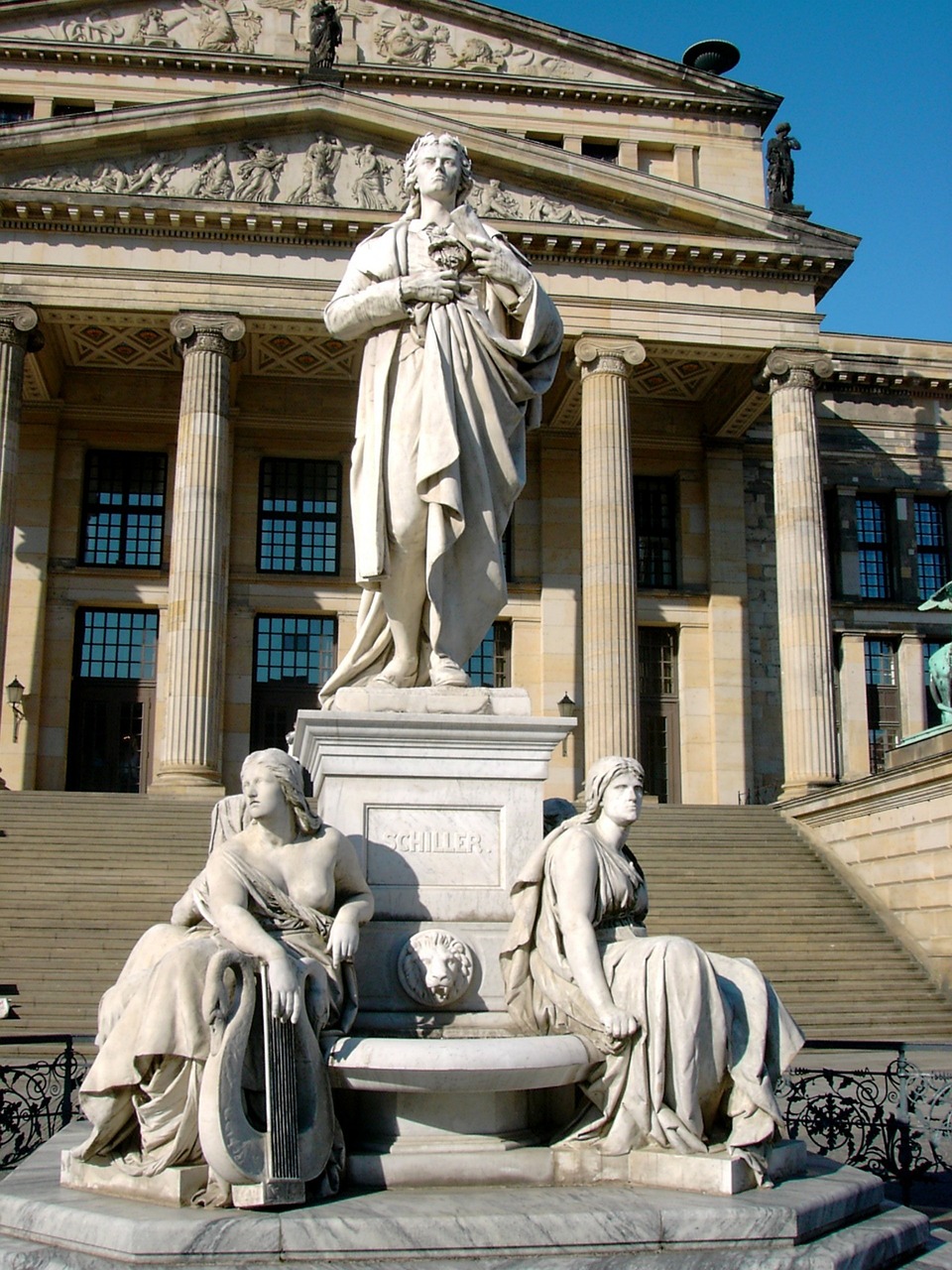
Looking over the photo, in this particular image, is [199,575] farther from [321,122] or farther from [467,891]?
[467,891]

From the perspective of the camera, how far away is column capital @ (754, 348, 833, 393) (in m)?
32.8

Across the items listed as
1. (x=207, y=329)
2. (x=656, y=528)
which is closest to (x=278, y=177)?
(x=207, y=329)

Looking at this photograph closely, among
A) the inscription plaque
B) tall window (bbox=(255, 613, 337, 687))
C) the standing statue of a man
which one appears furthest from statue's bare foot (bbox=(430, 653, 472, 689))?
tall window (bbox=(255, 613, 337, 687))

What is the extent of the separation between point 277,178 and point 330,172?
1.29 m

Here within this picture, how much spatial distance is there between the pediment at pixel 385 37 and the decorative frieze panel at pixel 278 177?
8.65 m

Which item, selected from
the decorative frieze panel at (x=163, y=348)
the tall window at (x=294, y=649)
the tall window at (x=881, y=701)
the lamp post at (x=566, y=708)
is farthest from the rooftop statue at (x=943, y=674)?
the tall window at (x=294, y=649)

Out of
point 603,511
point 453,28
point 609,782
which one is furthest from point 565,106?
point 609,782

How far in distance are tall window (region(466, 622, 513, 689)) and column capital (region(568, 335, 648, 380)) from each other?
7875 mm

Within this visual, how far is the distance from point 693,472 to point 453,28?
626 inches

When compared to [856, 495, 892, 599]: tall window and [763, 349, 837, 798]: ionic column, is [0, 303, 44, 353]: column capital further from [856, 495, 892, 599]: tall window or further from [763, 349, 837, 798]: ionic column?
[856, 495, 892, 599]: tall window

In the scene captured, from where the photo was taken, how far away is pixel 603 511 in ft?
103

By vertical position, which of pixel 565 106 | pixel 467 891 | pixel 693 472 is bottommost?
pixel 467 891

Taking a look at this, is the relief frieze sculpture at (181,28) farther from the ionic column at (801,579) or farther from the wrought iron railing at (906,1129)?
the wrought iron railing at (906,1129)

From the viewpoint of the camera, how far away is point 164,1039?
438 centimetres
